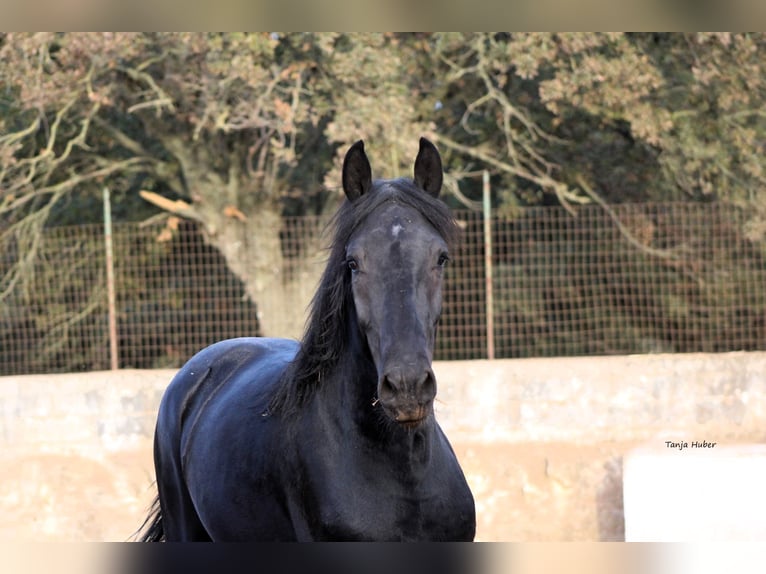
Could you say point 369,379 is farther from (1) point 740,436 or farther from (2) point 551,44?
(2) point 551,44

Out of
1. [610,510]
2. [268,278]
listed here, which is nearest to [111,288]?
[268,278]

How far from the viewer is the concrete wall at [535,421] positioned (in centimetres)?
759

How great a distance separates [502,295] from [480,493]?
2682mm

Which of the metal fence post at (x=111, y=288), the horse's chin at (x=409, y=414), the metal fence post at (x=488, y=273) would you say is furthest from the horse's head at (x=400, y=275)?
the metal fence post at (x=111, y=288)

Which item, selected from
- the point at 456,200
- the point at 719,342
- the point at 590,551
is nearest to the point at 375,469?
the point at 590,551

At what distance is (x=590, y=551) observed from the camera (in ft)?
7.23

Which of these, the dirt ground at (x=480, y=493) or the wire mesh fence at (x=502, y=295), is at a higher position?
the wire mesh fence at (x=502, y=295)

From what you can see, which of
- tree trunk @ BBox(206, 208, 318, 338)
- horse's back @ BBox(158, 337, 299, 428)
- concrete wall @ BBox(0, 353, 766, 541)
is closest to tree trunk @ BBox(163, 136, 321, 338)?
tree trunk @ BBox(206, 208, 318, 338)

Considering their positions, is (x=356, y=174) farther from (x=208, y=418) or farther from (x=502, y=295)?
(x=502, y=295)

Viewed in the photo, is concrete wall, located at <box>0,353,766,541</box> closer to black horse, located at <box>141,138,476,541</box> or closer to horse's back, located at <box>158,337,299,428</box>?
horse's back, located at <box>158,337,299,428</box>

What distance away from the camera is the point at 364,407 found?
3.15m

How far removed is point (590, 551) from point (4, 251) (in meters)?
10.1

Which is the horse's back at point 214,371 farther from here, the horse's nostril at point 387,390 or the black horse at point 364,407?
the horse's nostril at point 387,390

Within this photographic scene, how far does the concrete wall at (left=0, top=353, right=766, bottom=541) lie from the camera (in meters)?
7.59
